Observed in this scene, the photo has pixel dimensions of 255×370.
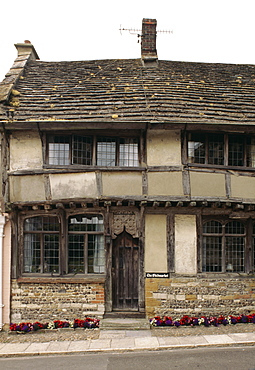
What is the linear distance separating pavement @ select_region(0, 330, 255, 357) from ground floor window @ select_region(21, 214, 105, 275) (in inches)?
79.0

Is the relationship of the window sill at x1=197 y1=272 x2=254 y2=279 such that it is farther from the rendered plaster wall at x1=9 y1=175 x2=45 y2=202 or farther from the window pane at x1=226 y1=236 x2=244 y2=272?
the rendered plaster wall at x1=9 y1=175 x2=45 y2=202

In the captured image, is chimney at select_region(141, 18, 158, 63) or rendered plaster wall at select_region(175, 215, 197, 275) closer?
rendered plaster wall at select_region(175, 215, 197, 275)

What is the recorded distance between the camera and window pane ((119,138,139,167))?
8773 mm

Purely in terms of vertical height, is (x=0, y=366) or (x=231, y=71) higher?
(x=231, y=71)

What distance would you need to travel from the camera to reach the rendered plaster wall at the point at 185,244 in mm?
8461

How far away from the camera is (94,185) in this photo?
8281 millimetres

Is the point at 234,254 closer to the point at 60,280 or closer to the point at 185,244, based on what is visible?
the point at 185,244

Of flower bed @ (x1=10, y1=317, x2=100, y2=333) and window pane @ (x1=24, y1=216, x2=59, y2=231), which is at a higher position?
window pane @ (x1=24, y1=216, x2=59, y2=231)

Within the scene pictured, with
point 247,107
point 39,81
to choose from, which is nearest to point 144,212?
point 247,107

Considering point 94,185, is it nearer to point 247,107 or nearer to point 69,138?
point 69,138

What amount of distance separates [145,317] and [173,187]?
3774 millimetres

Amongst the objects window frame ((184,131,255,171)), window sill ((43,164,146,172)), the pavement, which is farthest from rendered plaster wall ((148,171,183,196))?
the pavement

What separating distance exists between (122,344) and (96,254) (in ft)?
8.57

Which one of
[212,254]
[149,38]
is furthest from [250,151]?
[149,38]
